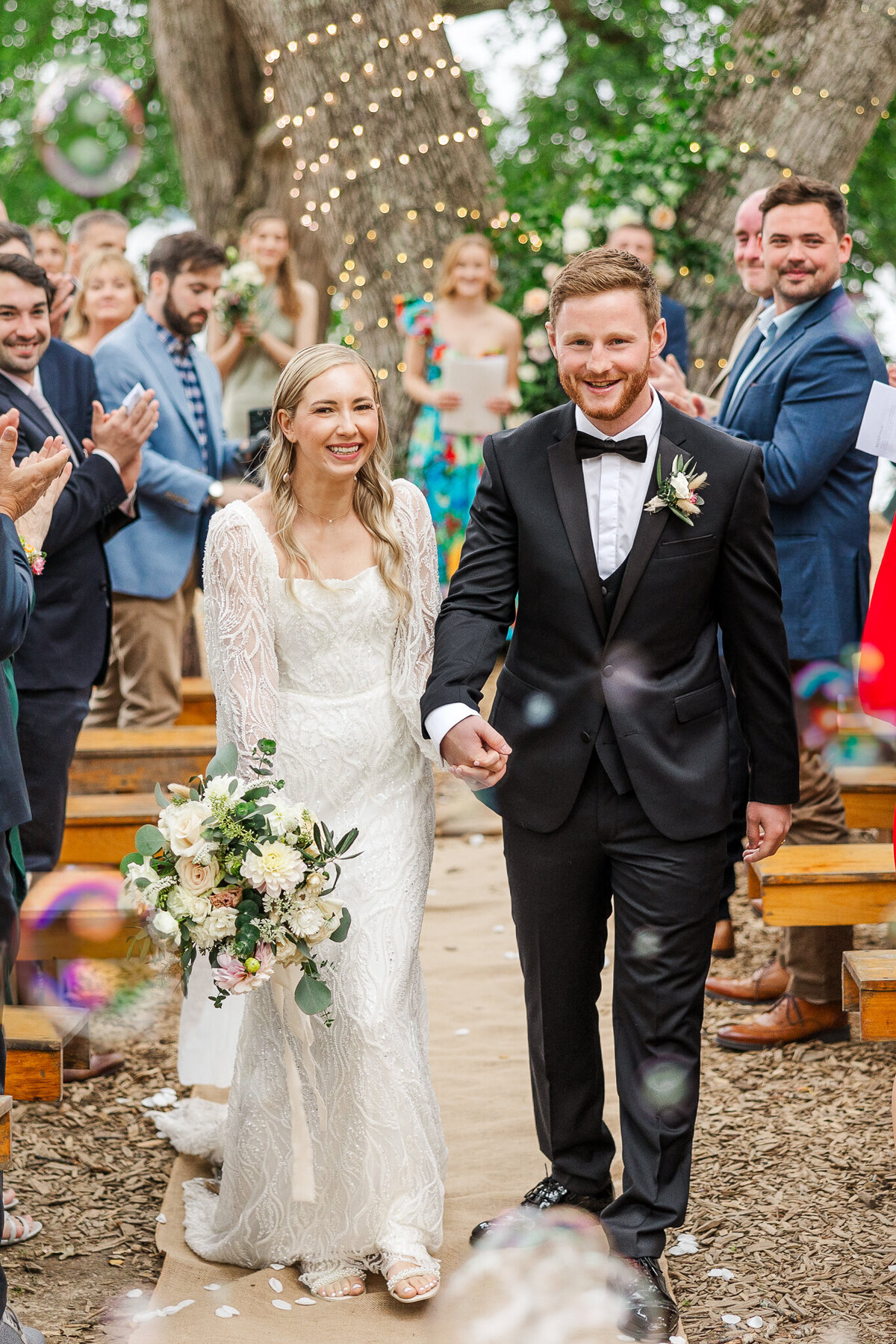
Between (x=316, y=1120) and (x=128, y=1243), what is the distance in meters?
0.74

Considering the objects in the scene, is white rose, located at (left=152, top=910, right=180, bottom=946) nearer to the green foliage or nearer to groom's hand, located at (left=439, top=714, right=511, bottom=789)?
groom's hand, located at (left=439, top=714, right=511, bottom=789)

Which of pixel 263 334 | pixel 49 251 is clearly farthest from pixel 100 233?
pixel 263 334

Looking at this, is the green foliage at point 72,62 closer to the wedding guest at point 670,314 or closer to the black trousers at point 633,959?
the wedding guest at point 670,314

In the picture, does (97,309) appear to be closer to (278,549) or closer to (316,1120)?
(278,549)

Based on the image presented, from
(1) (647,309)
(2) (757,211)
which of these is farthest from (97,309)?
(1) (647,309)

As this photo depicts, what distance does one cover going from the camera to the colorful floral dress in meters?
9.07

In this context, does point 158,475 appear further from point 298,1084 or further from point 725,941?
point 298,1084

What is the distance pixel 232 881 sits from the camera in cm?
332

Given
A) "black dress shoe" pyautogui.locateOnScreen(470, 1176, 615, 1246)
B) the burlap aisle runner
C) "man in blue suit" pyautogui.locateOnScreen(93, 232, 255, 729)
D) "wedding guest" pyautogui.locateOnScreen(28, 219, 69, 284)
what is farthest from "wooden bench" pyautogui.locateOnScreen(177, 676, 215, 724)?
"black dress shoe" pyautogui.locateOnScreen(470, 1176, 615, 1246)

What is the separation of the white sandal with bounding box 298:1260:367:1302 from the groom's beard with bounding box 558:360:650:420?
2217 millimetres

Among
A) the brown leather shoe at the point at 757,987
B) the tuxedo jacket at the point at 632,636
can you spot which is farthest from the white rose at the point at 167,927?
the brown leather shoe at the point at 757,987

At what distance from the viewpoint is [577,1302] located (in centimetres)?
344

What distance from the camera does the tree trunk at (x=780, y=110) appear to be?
8789 millimetres

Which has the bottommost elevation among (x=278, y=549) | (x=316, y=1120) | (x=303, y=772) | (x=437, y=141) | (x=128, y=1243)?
(x=128, y=1243)
